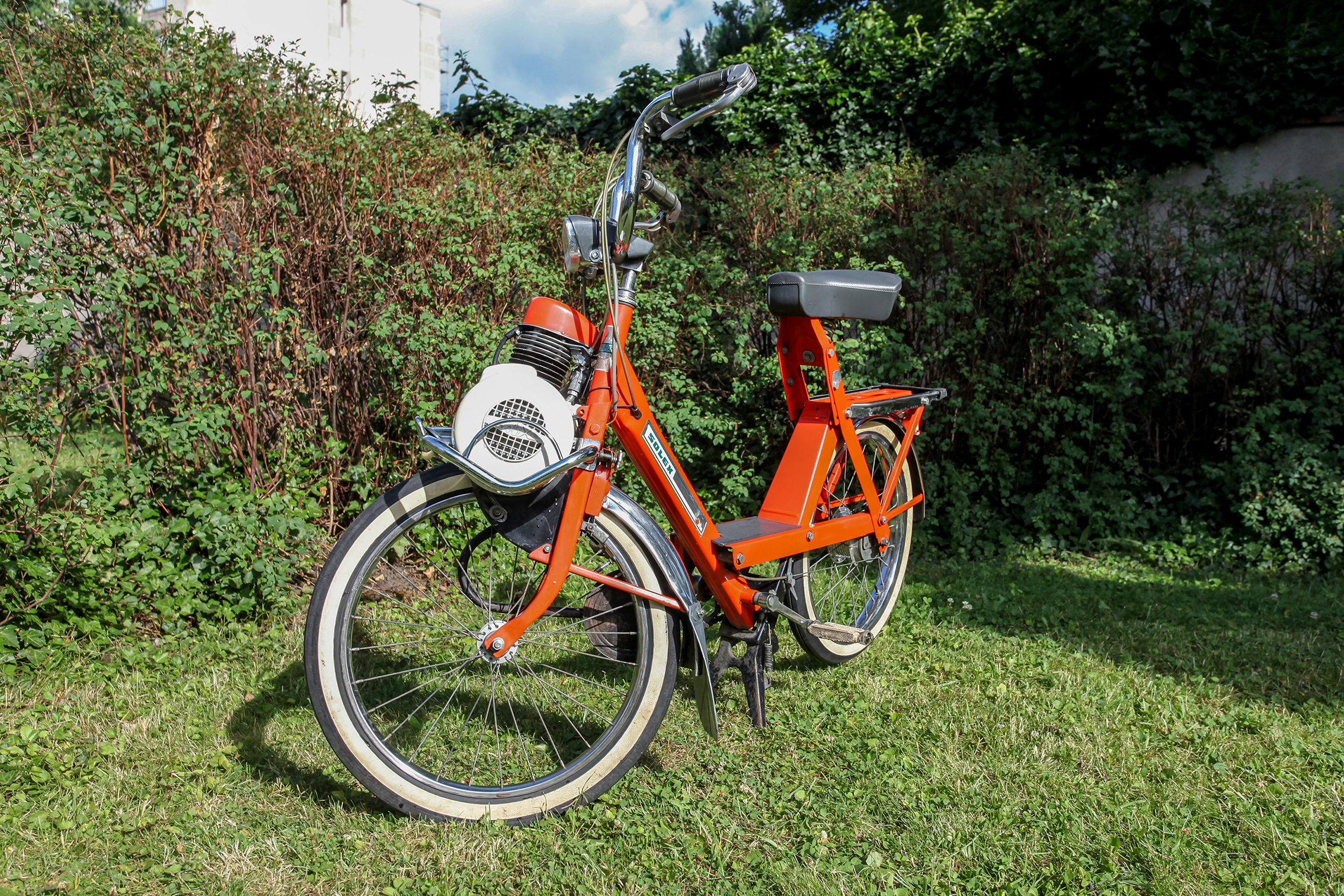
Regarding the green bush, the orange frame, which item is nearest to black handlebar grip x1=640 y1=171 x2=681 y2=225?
the orange frame

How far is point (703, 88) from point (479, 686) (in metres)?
2.05

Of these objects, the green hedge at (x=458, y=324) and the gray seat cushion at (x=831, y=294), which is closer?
the gray seat cushion at (x=831, y=294)

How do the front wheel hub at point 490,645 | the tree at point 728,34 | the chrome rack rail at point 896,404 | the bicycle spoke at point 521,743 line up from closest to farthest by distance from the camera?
the front wheel hub at point 490,645
the bicycle spoke at point 521,743
the chrome rack rail at point 896,404
the tree at point 728,34

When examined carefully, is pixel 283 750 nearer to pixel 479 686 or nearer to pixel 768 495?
pixel 479 686

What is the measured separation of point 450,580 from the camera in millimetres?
3832

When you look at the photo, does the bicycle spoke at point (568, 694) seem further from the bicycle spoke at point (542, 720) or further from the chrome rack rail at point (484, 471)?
the chrome rack rail at point (484, 471)

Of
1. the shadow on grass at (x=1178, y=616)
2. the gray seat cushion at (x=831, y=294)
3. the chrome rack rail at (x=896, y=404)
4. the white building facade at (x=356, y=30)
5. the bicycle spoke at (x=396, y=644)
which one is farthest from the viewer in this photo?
the white building facade at (x=356, y=30)

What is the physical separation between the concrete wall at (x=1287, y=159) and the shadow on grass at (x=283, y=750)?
6395 millimetres

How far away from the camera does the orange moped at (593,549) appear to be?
210 cm

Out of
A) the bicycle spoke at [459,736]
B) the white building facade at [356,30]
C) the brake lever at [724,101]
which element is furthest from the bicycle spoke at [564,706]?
the white building facade at [356,30]

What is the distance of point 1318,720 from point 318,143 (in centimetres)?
418

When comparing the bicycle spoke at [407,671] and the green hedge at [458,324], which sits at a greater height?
the green hedge at [458,324]

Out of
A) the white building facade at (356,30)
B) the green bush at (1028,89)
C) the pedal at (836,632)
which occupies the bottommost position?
the pedal at (836,632)

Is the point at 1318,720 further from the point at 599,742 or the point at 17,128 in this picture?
the point at 17,128
